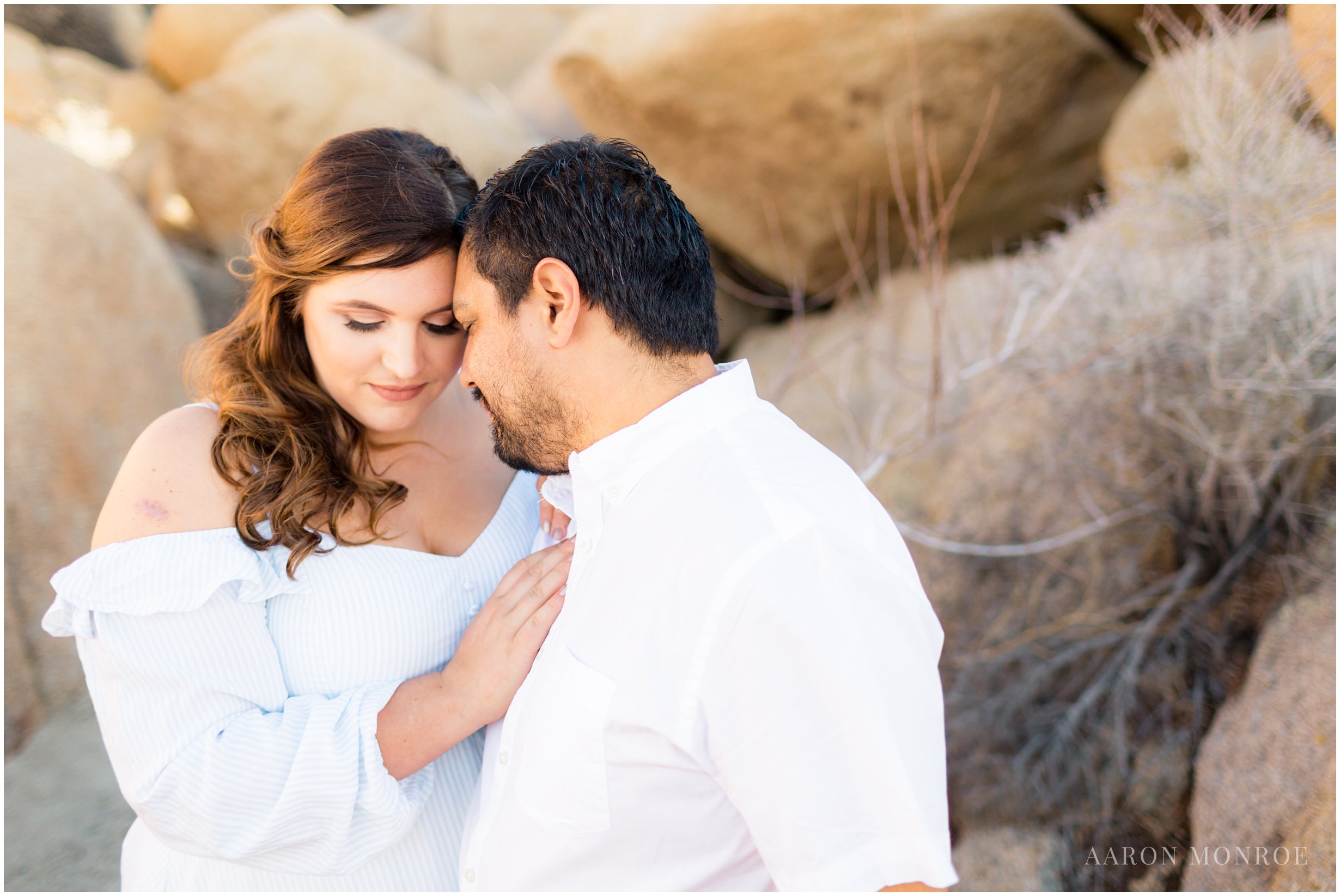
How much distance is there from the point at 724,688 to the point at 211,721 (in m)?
0.78

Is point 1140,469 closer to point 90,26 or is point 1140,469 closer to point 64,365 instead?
point 64,365

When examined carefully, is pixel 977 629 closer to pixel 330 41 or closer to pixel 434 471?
pixel 434 471

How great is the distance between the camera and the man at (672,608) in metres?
0.88

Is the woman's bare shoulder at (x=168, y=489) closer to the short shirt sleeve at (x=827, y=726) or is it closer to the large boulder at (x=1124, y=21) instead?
the short shirt sleeve at (x=827, y=726)

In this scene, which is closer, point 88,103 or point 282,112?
point 282,112

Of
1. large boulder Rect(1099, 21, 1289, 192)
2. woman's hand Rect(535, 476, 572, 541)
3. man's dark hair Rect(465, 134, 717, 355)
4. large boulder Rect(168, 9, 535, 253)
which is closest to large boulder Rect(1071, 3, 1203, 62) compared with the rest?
large boulder Rect(1099, 21, 1289, 192)

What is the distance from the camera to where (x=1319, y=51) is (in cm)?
227

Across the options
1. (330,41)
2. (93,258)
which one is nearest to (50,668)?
(93,258)

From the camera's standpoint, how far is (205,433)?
1.37 metres

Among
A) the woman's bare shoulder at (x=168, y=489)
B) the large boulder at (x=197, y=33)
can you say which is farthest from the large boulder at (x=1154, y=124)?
the large boulder at (x=197, y=33)

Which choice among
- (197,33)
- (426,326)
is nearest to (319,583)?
(426,326)

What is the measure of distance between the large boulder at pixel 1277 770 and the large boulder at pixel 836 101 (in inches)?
109

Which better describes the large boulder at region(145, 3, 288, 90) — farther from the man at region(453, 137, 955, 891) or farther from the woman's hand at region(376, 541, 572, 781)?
the woman's hand at region(376, 541, 572, 781)

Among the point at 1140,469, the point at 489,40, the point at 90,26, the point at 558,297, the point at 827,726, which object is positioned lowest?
the point at 1140,469
